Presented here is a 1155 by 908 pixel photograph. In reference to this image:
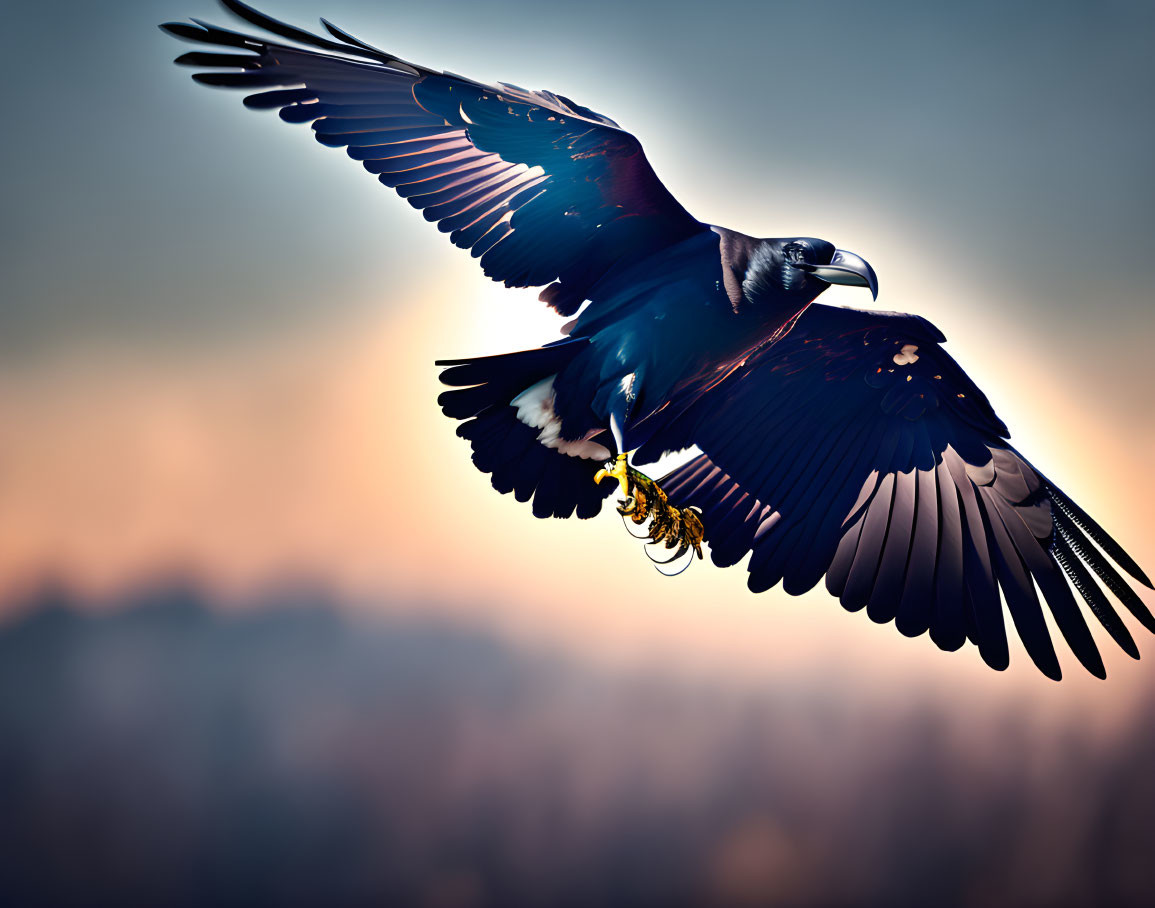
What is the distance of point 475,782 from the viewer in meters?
2.24

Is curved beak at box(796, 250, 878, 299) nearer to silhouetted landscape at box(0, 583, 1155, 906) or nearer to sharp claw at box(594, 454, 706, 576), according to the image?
sharp claw at box(594, 454, 706, 576)

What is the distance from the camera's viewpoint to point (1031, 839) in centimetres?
233

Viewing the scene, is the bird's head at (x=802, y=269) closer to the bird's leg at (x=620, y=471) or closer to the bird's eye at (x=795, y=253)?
the bird's eye at (x=795, y=253)

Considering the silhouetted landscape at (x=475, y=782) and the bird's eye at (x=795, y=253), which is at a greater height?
the bird's eye at (x=795, y=253)

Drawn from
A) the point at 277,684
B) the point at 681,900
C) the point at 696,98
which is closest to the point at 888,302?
the point at 696,98

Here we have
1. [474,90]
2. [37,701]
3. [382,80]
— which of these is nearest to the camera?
Answer: [474,90]

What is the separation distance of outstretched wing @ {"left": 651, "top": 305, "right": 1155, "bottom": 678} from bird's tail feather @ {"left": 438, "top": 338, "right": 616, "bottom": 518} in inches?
9.9

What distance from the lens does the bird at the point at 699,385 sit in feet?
4.98

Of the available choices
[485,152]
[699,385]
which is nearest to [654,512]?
[699,385]

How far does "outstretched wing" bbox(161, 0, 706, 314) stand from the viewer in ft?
4.81

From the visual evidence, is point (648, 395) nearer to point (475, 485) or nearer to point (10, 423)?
point (475, 485)

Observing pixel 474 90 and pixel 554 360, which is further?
pixel 554 360

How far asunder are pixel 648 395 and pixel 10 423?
166 cm

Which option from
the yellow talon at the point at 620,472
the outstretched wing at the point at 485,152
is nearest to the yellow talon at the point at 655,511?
the yellow talon at the point at 620,472
